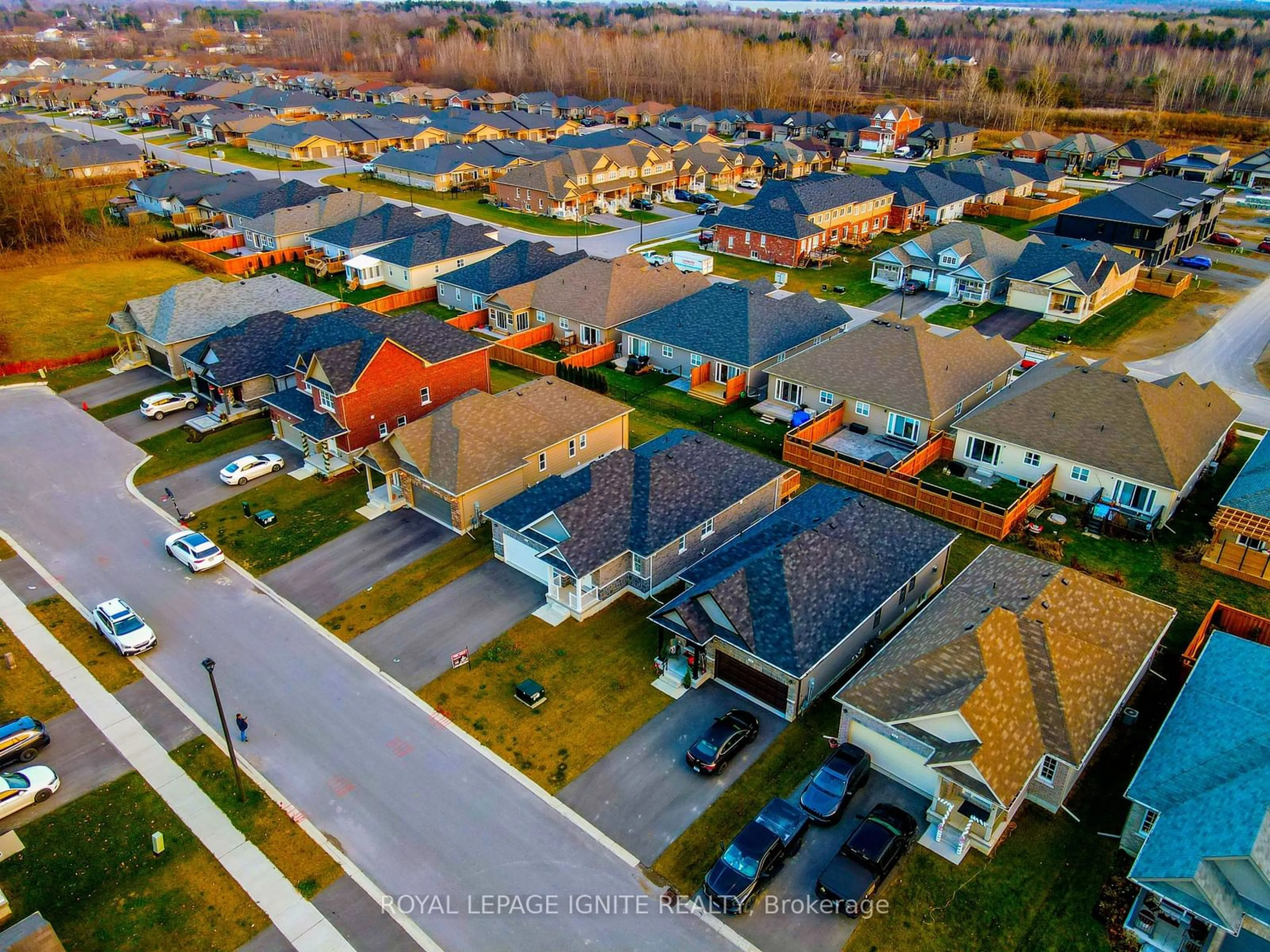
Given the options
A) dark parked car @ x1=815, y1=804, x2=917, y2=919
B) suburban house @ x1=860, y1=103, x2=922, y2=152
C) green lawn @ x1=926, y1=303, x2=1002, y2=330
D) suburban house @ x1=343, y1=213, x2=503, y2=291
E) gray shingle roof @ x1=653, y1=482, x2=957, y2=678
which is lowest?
dark parked car @ x1=815, y1=804, x2=917, y2=919

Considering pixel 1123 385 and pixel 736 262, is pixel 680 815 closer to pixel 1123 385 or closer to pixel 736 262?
pixel 1123 385

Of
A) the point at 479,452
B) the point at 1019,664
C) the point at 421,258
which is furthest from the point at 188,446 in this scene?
the point at 1019,664

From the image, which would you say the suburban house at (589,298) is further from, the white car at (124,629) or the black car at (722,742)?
the black car at (722,742)

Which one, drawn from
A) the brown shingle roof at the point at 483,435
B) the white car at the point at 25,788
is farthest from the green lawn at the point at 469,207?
the white car at the point at 25,788

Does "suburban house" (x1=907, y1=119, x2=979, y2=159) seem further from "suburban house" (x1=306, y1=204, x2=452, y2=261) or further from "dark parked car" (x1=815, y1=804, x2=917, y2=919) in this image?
"dark parked car" (x1=815, y1=804, x2=917, y2=919)

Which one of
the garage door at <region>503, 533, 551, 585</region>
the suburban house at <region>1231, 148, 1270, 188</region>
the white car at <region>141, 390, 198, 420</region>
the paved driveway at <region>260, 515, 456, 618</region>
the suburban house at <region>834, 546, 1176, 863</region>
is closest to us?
the suburban house at <region>834, 546, 1176, 863</region>

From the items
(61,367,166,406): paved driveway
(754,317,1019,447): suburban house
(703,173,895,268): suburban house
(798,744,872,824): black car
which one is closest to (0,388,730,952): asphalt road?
(798,744,872,824): black car
